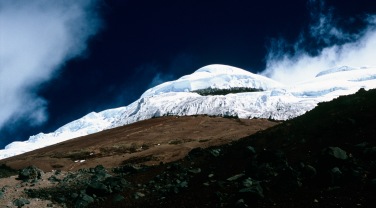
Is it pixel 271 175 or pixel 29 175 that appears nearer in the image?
pixel 271 175

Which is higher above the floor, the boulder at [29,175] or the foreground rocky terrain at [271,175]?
the boulder at [29,175]

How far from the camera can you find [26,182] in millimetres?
36031

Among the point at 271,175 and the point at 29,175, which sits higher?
the point at 29,175

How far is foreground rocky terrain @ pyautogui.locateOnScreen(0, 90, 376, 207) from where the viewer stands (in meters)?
19.4

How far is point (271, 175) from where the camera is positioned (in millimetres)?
22859

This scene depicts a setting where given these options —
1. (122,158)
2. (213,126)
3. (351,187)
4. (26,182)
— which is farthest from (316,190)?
(213,126)

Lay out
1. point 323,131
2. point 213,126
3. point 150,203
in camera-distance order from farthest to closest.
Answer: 1. point 213,126
2. point 323,131
3. point 150,203

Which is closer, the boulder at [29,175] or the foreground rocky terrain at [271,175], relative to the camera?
the foreground rocky terrain at [271,175]

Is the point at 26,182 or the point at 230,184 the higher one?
the point at 26,182

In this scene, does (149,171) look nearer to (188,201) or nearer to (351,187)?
(188,201)

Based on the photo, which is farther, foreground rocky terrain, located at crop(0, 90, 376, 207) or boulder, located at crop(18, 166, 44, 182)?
boulder, located at crop(18, 166, 44, 182)

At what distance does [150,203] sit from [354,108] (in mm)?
18013

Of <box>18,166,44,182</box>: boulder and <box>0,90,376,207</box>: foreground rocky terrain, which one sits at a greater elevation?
<box>18,166,44,182</box>: boulder

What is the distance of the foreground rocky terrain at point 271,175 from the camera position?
19391 millimetres
